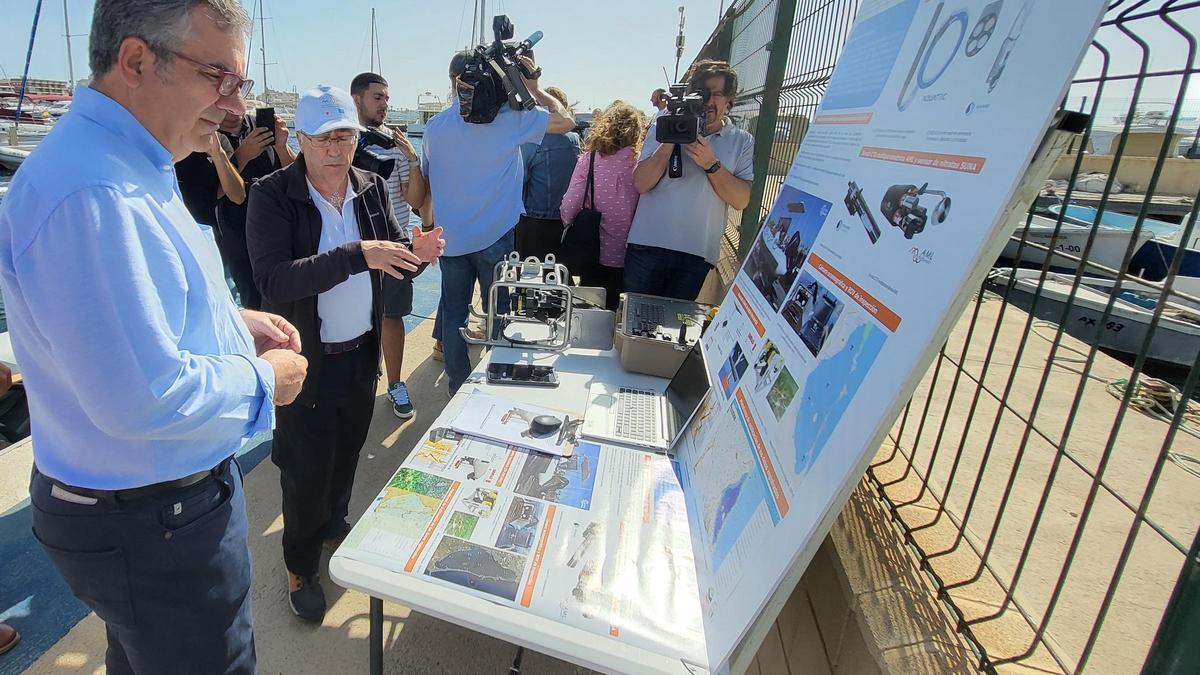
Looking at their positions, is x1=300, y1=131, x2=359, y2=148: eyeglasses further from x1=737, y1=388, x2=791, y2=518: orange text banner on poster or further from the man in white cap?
x1=737, y1=388, x2=791, y2=518: orange text banner on poster

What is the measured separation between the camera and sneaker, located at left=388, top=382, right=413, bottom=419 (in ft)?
10.9

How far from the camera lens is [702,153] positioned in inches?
107

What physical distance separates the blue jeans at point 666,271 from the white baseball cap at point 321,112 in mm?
1675

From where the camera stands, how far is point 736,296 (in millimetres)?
1837

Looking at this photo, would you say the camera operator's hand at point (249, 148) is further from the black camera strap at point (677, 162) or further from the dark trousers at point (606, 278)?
the black camera strap at point (677, 162)

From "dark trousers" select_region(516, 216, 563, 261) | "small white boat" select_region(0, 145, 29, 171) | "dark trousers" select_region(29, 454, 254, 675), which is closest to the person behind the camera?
"dark trousers" select_region(29, 454, 254, 675)

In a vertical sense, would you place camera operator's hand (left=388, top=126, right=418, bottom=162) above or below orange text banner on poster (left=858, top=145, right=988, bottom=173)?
below

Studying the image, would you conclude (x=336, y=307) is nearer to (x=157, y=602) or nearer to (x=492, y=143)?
(x=157, y=602)

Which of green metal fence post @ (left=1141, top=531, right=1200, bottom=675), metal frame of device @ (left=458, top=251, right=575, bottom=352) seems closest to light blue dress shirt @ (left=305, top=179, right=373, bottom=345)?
metal frame of device @ (left=458, top=251, right=575, bottom=352)

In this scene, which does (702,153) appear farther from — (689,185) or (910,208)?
(910,208)

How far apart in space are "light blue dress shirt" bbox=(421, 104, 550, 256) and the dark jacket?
1.22m

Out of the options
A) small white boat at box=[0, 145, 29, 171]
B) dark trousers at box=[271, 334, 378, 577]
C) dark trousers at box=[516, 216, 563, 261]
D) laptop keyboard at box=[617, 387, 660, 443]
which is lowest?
small white boat at box=[0, 145, 29, 171]

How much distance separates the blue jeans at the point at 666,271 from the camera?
10.2ft

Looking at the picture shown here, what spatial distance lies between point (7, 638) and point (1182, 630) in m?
2.84
